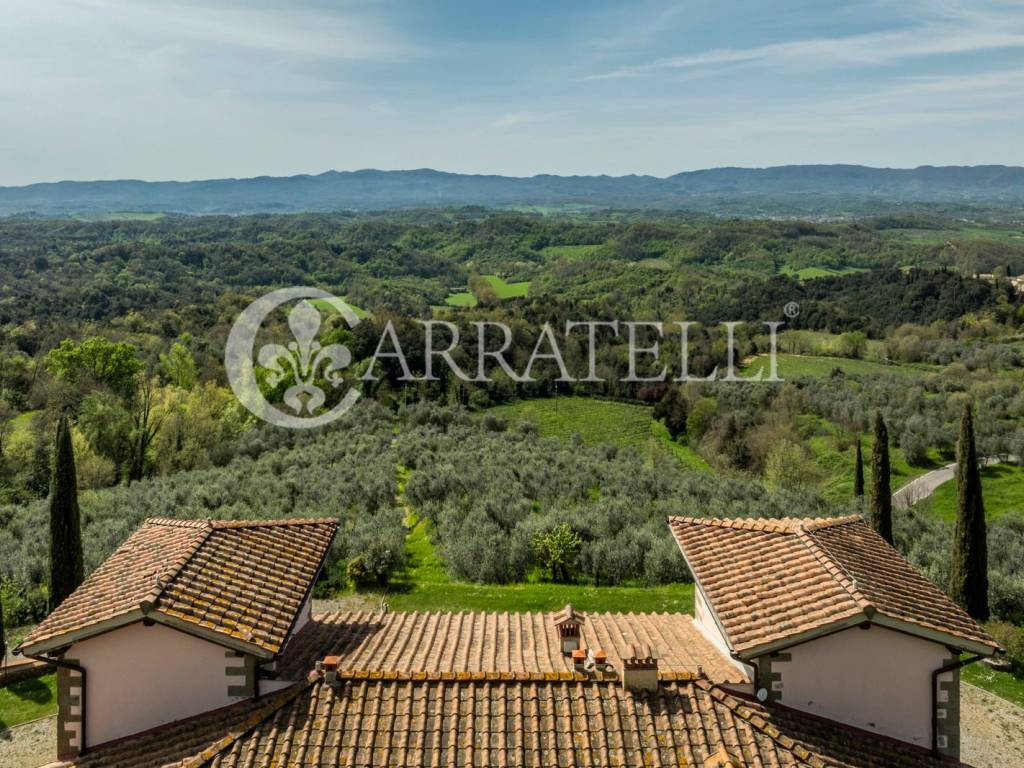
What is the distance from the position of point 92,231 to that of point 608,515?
6329 inches

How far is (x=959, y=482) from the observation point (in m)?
17.8

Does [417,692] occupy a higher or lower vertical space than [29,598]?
higher

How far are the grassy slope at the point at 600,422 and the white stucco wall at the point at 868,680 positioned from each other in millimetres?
31090

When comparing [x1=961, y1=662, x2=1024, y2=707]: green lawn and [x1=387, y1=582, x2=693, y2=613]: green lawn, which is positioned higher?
[x1=387, y1=582, x2=693, y2=613]: green lawn

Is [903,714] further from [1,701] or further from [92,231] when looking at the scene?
[92,231]

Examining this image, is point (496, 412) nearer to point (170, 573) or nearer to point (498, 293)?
point (170, 573)

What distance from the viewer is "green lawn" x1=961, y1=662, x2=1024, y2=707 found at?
13594mm

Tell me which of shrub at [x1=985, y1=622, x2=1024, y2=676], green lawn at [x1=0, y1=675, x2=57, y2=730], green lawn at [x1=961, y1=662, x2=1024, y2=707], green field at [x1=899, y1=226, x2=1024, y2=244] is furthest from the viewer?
green field at [x1=899, y1=226, x2=1024, y2=244]

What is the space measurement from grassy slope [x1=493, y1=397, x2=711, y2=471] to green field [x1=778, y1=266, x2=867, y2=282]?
65.6 m

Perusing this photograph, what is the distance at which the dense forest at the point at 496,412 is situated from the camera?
20.2 metres

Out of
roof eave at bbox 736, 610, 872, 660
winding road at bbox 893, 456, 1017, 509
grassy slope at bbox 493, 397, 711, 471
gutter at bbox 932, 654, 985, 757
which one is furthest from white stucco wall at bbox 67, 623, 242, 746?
grassy slope at bbox 493, 397, 711, 471

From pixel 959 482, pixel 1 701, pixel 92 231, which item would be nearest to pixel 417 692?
pixel 1 701

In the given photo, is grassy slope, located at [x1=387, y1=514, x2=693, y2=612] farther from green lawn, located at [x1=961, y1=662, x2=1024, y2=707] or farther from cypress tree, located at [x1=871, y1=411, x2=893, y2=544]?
cypress tree, located at [x1=871, y1=411, x2=893, y2=544]

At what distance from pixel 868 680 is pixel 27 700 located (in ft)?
45.2
